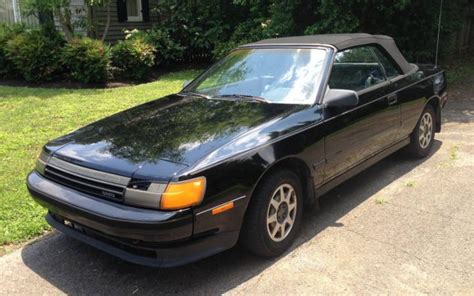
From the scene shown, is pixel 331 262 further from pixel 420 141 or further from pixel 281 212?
pixel 420 141

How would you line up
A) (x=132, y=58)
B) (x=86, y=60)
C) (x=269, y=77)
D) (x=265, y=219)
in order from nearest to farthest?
1. (x=265, y=219)
2. (x=269, y=77)
3. (x=86, y=60)
4. (x=132, y=58)

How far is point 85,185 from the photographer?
3.25 m

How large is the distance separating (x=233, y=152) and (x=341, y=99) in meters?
1.18

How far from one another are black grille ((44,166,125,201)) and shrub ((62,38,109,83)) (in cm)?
723

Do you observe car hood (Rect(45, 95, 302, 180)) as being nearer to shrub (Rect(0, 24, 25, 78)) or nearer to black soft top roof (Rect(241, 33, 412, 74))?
black soft top roof (Rect(241, 33, 412, 74))

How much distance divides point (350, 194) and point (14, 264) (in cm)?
300

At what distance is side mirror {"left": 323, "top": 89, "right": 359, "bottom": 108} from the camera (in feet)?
13.0

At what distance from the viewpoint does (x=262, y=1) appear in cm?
1149

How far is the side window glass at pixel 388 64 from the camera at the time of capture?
5.04 m

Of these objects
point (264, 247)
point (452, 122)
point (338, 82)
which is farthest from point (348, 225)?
point (452, 122)

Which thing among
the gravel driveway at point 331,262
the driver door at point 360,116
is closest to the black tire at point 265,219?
the gravel driveway at point 331,262

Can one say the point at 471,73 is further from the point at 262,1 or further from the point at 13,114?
the point at 13,114

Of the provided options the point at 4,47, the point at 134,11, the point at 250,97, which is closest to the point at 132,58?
the point at 4,47

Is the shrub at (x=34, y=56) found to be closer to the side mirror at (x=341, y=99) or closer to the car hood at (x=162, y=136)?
the car hood at (x=162, y=136)
